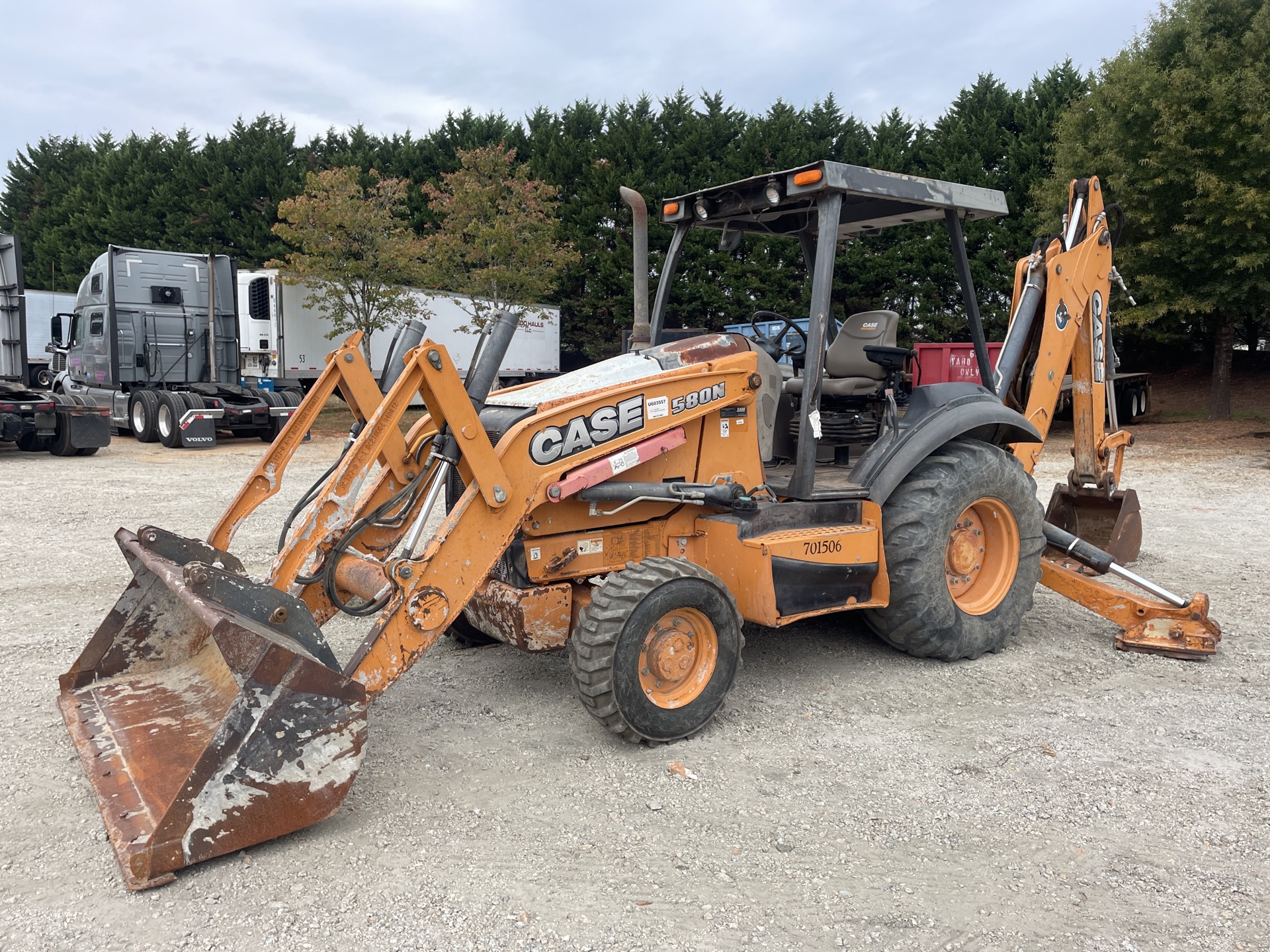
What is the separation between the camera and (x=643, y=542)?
471cm

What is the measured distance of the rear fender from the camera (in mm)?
5023

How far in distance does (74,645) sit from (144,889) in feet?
9.98

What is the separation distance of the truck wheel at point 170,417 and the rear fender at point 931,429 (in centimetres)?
1465

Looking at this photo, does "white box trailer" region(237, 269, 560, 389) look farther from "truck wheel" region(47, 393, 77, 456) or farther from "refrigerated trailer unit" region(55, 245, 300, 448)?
"truck wheel" region(47, 393, 77, 456)

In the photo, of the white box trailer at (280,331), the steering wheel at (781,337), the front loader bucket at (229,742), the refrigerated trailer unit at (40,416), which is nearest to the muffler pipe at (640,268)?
the steering wheel at (781,337)

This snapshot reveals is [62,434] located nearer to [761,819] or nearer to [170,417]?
[170,417]

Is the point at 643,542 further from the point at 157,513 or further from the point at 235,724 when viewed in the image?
the point at 157,513

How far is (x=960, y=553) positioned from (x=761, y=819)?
252 centimetres

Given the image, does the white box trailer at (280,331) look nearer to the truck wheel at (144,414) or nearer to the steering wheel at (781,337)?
the truck wheel at (144,414)

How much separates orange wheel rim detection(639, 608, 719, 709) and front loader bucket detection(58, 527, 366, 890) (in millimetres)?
1238

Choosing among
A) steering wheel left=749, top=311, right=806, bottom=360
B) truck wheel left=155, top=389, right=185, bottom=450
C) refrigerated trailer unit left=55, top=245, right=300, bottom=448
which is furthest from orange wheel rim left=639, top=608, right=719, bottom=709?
refrigerated trailer unit left=55, top=245, right=300, bottom=448

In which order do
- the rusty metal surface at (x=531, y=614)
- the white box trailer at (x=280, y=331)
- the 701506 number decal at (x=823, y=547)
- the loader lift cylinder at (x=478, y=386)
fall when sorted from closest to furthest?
the loader lift cylinder at (x=478, y=386), the rusty metal surface at (x=531, y=614), the 701506 number decal at (x=823, y=547), the white box trailer at (x=280, y=331)

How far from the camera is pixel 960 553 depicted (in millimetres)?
5496

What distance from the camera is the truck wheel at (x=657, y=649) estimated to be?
12.9ft
